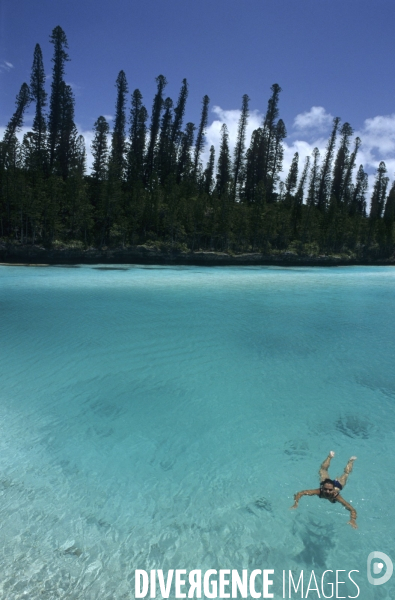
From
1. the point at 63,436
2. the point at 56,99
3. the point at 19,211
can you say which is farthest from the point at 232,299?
the point at 56,99

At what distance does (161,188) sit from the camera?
39062mm

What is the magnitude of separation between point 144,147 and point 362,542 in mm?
49844

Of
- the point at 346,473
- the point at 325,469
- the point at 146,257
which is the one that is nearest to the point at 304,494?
the point at 325,469

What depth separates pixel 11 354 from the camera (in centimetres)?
731

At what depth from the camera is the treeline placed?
32.4 m

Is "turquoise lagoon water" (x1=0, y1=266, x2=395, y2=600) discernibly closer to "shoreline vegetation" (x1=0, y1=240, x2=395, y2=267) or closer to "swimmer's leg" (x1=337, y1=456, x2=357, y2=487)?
"swimmer's leg" (x1=337, y1=456, x2=357, y2=487)

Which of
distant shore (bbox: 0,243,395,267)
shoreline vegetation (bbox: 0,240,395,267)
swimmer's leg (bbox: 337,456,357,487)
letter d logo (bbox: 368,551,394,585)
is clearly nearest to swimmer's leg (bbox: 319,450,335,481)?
swimmer's leg (bbox: 337,456,357,487)

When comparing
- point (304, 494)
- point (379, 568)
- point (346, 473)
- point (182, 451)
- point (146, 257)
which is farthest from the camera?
point (146, 257)

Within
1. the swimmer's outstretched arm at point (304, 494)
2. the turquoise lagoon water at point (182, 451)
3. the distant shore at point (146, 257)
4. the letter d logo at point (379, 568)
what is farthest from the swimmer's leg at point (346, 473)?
the distant shore at point (146, 257)

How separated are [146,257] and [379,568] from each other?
31047 mm

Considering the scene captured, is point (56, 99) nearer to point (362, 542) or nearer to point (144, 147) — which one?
point (144, 147)

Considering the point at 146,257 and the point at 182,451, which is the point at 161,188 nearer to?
the point at 146,257

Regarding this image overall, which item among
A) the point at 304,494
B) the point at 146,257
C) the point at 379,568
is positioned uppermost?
the point at 146,257

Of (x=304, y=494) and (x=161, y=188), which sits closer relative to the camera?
(x=304, y=494)
